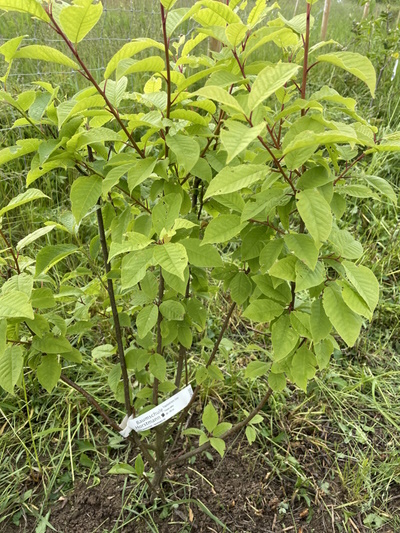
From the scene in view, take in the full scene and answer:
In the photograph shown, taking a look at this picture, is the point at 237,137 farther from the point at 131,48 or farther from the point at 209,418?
the point at 209,418

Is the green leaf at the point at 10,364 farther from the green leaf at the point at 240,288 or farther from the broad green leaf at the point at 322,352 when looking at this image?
the broad green leaf at the point at 322,352

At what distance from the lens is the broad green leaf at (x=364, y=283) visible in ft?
2.64

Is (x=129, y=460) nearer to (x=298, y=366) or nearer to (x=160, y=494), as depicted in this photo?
(x=160, y=494)

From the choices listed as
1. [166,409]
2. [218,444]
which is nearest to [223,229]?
[166,409]

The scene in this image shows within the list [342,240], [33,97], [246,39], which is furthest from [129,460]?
[246,39]

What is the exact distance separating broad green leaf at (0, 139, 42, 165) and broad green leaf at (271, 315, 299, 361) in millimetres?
626

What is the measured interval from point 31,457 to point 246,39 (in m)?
1.65

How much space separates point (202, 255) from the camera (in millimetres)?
886

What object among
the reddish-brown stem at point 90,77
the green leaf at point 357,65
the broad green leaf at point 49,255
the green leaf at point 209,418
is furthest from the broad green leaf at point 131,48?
the green leaf at point 209,418

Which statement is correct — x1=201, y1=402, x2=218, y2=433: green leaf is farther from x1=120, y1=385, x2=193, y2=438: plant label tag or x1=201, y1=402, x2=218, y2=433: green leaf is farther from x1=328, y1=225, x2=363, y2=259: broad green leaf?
x1=328, y1=225, x2=363, y2=259: broad green leaf

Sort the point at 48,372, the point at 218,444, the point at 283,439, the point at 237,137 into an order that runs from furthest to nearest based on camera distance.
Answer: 1. the point at 283,439
2. the point at 218,444
3. the point at 48,372
4. the point at 237,137

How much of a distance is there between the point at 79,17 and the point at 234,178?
344 mm

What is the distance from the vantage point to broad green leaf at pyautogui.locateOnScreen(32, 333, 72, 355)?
1.05 metres

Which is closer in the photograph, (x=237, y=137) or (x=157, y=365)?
(x=237, y=137)
